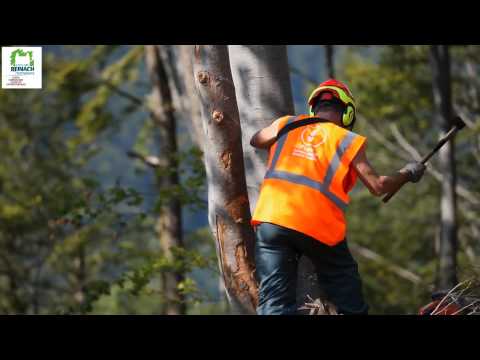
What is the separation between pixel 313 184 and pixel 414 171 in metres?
0.72

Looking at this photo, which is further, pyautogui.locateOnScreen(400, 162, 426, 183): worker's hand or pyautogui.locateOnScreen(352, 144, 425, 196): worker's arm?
pyautogui.locateOnScreen(400, 162, 426, 183): worker's hand

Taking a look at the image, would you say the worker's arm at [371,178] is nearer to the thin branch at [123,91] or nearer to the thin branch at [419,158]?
the thin branch at [123,91]

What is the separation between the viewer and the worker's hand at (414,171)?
492 centimetres

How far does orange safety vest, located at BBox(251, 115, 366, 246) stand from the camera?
459 centimetres

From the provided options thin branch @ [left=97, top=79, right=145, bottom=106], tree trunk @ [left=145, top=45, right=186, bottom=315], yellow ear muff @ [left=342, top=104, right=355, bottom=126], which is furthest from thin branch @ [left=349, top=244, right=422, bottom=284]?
yellow ear muff @ [left=342, top=104, right=355, bottom=126]

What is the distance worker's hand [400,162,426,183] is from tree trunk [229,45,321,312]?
791 millimetres

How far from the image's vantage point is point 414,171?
4.95m

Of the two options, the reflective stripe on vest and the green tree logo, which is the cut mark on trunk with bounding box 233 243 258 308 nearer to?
the reflective stripe on vest

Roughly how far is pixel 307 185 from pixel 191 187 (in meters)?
4.32

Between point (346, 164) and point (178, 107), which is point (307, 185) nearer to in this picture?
point (346, 164)

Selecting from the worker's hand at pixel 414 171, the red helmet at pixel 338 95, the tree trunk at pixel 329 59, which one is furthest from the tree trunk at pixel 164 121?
the worker's hand at pixel 414 171

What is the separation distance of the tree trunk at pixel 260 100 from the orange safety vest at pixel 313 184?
35cm
